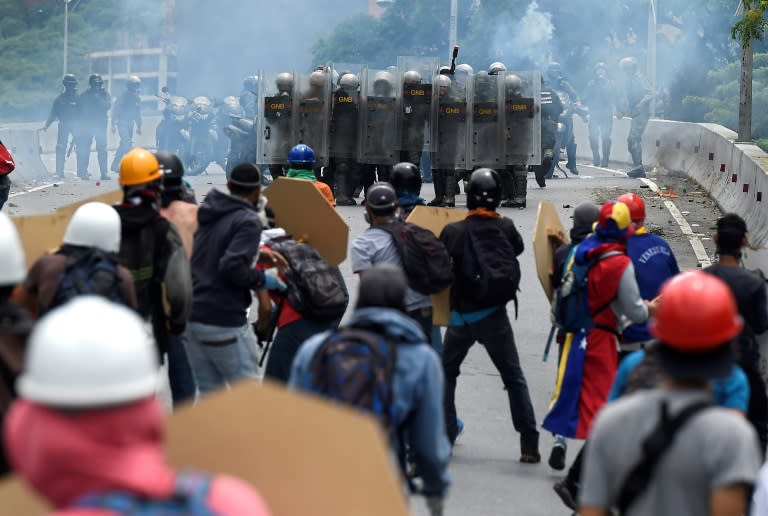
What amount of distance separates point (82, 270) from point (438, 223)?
3.01m

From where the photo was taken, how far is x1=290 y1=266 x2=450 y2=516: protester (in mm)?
4477

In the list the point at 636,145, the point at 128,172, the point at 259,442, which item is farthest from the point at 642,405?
the point at 636,145

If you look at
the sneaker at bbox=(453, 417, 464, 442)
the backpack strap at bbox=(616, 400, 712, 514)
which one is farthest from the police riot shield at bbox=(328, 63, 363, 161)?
the backpack strap at bbox=(616, 400, 712, 514)

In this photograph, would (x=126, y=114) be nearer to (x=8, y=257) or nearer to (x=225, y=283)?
(x=225, y=283)

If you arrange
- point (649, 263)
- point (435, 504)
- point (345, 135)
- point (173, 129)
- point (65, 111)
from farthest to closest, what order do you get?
point (173, 129) < point (65, 111) < point (345, 135) < point (649, 263) < point (435, 504)

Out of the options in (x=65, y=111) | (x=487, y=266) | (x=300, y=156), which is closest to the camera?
(x=487, y=266)

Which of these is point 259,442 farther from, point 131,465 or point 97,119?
point 97,119

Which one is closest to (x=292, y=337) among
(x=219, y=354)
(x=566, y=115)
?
(x=219, y=354)

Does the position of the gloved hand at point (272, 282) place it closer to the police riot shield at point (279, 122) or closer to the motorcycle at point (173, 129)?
the police riot shield at point (279, 122)

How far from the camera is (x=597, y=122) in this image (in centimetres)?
3362

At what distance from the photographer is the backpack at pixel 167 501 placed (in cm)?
238

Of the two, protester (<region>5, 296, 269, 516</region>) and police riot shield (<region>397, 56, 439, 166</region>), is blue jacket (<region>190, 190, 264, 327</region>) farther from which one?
police riot shield (<region>397, 56, 439, 166</region>)

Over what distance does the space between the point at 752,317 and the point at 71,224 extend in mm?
2716

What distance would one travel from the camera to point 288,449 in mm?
2891
